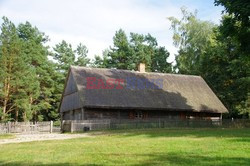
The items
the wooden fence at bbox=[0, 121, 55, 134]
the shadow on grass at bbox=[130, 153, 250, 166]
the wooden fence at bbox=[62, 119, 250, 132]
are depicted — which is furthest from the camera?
the wooden fence at bbox=[0, 121, 55, 134]

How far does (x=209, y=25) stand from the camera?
4950 cm

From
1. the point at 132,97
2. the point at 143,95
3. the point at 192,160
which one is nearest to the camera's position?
the point at 192,160

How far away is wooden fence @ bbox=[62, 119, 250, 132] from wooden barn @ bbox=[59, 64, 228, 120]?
2554 mm

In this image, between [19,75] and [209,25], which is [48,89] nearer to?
[19,75]

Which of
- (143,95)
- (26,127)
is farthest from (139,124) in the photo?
(26,127)

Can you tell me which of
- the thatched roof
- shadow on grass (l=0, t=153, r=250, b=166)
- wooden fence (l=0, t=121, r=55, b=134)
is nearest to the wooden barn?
the thatched roof

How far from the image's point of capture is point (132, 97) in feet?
111

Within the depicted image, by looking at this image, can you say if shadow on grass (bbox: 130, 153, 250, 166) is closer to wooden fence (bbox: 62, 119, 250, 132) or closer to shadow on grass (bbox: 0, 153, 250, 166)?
shadow on grass (bbox: 0, 153, 250, 166)

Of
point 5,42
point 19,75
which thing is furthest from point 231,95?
point 5,42

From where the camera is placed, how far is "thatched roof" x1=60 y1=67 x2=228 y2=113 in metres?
32.1

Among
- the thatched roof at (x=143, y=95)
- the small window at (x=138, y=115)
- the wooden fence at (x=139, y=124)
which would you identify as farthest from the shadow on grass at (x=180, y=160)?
the small window at (x=138, y=115)

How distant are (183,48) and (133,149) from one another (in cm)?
4284

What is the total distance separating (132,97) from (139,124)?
4.62 metres

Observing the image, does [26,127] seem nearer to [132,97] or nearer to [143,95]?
[132,97]
